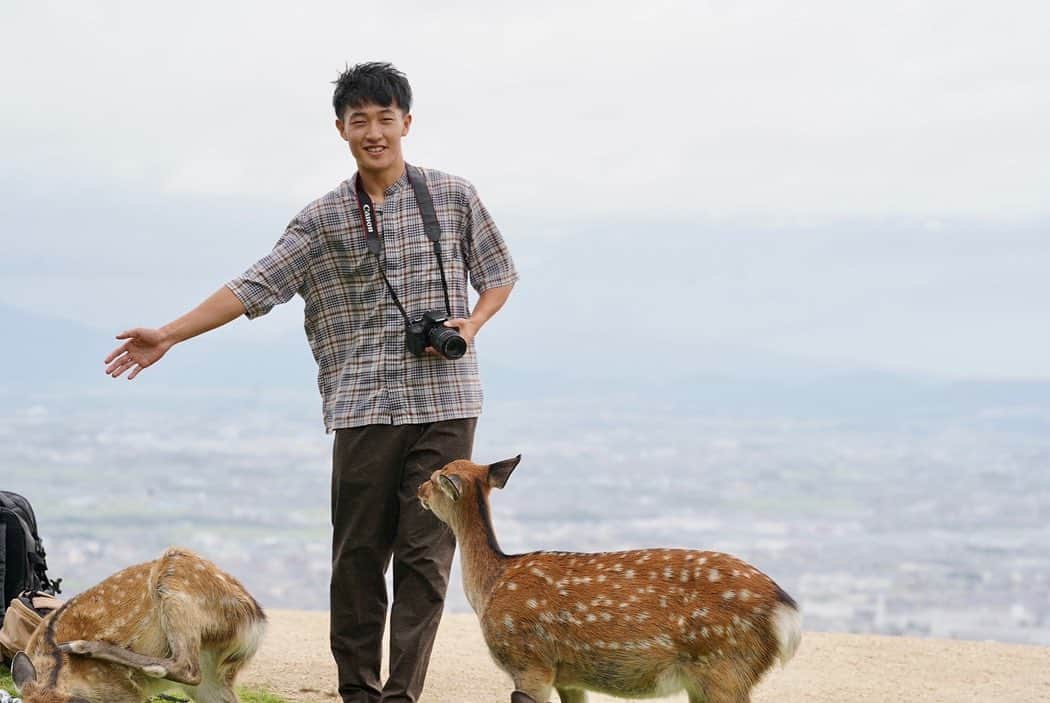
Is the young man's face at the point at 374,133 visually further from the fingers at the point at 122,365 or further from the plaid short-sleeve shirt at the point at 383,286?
the fingers at the point at 122,365

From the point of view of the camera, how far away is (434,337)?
Result: 20.2 ft

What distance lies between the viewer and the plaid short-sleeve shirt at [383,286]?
6297mm

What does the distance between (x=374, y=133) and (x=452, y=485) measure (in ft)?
5.40

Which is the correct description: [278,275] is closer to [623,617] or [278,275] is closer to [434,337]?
[434,337]

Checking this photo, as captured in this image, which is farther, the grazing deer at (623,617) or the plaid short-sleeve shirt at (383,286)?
the plaid short-sleeve shirt at (383,286)

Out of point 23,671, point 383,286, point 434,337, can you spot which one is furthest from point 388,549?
point 23,671

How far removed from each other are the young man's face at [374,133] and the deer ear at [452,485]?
1.51 meters

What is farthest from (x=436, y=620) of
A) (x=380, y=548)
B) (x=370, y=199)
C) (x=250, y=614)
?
(x=370, y=199)

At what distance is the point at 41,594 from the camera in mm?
7109

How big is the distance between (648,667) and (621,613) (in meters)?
0.22

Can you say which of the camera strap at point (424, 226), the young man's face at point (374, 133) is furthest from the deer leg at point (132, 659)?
the young man's face at point (374, 133)

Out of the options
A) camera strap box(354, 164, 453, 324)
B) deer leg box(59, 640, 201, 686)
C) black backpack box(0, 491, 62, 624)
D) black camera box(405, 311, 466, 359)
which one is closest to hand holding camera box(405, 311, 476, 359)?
black camera box(405, 311, 466, 359)

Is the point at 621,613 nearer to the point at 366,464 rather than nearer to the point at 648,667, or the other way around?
the point at 648,667

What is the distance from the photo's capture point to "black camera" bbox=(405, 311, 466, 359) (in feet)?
19.9
